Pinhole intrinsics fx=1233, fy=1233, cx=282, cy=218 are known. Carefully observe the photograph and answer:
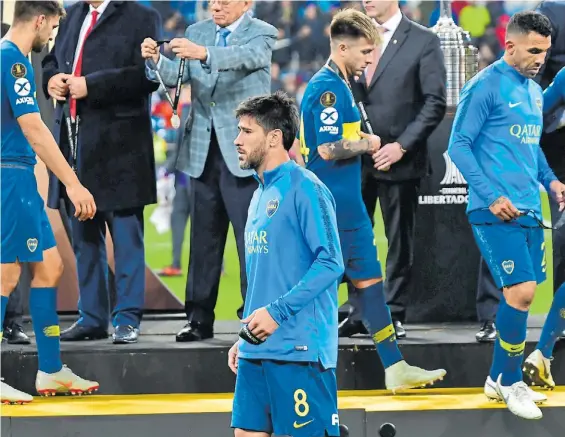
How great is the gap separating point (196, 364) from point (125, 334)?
42cm

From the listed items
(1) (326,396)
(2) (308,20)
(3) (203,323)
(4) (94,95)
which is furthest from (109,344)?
(2) (308,20)

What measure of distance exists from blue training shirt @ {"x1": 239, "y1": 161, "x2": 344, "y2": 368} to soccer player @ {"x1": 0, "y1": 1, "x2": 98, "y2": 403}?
1720mm

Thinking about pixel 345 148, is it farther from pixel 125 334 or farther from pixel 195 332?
pixel 125 334

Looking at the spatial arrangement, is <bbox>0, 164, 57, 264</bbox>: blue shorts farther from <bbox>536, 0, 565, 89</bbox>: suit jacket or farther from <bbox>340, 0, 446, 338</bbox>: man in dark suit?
<bbox>536, 0, 565, 89</bbox>: suit jacket

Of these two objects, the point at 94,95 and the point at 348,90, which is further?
the point at 94,95

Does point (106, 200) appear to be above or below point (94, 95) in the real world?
below

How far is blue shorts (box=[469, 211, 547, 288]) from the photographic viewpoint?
17.7 feet

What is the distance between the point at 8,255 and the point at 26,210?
0.22 meters

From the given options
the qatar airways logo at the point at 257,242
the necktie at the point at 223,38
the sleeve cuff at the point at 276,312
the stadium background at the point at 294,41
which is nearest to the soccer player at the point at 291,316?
the qatar airways logo at the point at 257,242

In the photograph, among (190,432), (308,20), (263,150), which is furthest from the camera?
(308,20)

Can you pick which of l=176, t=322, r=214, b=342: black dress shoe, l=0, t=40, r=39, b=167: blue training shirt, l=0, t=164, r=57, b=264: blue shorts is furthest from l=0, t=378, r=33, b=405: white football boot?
l=0, t=40, r=39, b=167: blue training shirt

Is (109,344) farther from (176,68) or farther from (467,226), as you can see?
(467,226)

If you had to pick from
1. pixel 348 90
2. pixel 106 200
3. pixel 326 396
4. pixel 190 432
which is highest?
pixel 348 90

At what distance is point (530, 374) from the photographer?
5805mm
